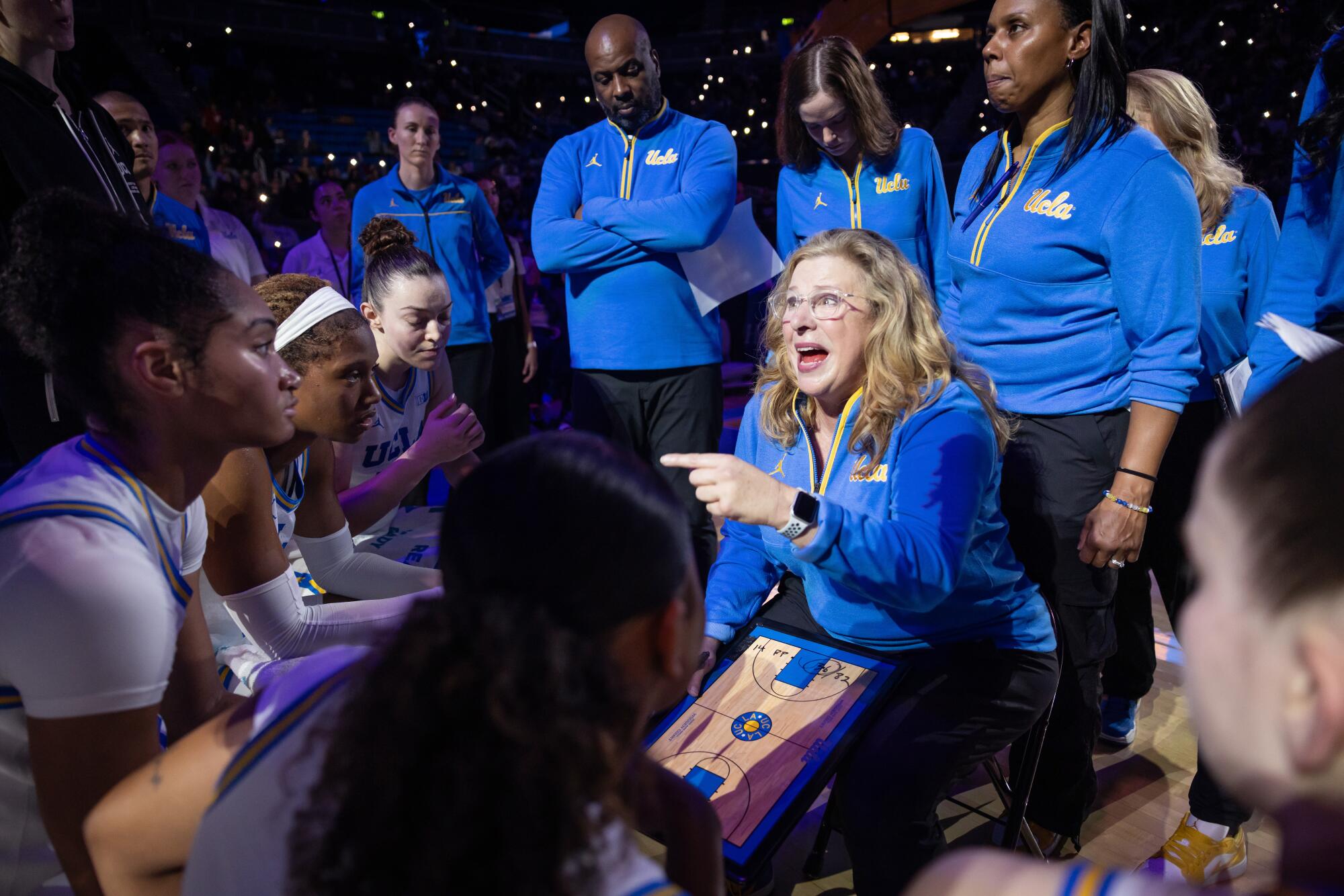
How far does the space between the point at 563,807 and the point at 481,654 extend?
132 mm

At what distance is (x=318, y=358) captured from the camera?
2.05 metres

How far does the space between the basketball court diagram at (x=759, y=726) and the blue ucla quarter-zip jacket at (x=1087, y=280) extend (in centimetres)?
80

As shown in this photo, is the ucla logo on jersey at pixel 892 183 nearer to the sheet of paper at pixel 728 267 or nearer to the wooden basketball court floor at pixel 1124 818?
the sheet of paper at pixel 728 267

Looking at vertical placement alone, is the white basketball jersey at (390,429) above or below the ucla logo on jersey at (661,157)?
below

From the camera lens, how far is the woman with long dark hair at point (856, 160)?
2.77 metres

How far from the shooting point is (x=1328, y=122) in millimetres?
1587

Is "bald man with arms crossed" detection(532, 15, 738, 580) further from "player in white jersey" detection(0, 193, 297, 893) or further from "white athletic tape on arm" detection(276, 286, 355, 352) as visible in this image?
"player in white jersey" detection(0, 193, 297, 893)

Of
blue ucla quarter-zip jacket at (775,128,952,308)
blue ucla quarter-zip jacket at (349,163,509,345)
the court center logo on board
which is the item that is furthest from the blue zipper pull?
A: blue ucla quarter-zip jacket at (349,163,509,345)

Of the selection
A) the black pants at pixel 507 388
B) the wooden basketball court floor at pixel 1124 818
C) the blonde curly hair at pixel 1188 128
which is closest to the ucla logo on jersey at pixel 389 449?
the wooden basketball court floor at pixel 1124 818

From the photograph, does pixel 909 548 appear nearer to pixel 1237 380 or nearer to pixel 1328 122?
pixel 1237 380

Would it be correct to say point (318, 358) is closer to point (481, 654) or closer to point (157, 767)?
point (157, 767)

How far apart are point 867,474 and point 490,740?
1.22 meters

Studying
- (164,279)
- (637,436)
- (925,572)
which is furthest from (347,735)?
(637,436)

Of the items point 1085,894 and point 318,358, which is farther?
point 318,358
